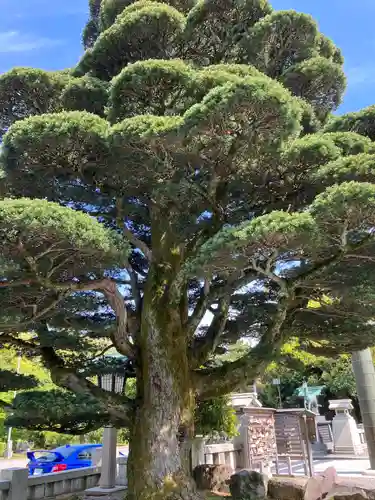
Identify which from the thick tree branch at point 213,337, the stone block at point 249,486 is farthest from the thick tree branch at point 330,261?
the stone block at point 249,486

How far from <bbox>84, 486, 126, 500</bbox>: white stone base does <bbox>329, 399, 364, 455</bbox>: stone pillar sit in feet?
32.9

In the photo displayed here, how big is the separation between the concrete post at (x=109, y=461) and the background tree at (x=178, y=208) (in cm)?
179

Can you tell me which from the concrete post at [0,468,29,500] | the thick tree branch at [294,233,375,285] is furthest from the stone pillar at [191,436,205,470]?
the thick tree branch at [294,233,375,285]

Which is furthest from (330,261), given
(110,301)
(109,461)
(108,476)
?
(108,476)

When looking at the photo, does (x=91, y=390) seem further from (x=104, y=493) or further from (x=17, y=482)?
(x=104, y=493)

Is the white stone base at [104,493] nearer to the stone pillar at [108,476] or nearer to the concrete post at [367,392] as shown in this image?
the stone pillar at [108,476]

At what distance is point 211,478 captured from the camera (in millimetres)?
7562

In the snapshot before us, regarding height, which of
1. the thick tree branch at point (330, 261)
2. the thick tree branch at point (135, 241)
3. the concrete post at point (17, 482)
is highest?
the thick tree branch at point (135, 241)

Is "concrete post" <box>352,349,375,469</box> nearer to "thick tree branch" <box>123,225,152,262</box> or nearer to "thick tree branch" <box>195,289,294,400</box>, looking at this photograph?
"thick tree branch" <box>195,289,294,400</box>

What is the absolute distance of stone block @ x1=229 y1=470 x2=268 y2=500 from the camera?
6249 mm

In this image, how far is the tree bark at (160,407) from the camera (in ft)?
16.9

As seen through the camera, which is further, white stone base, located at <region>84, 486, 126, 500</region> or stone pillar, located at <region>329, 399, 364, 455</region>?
stone pillar, located at <region>329, 399, 364, 455</region>

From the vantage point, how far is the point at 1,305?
17.2ft

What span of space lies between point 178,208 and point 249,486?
429 centimetres
